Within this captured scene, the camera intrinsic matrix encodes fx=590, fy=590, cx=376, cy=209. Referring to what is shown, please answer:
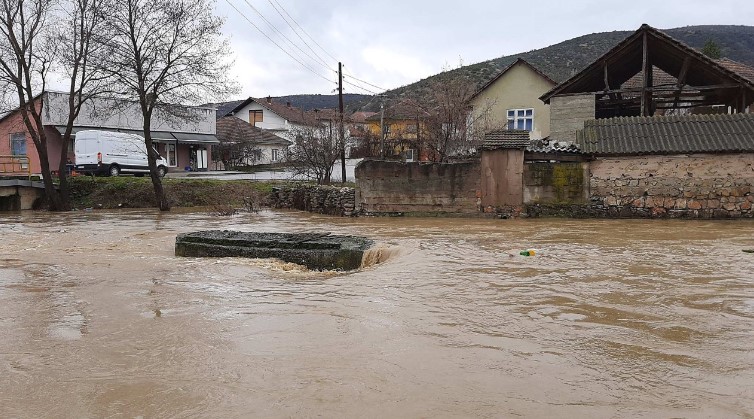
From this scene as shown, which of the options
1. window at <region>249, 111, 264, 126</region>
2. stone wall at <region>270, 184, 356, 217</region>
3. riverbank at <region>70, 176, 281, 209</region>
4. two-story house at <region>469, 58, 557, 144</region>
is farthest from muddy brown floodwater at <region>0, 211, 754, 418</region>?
window at <region>249, 111, 264, 126</region>

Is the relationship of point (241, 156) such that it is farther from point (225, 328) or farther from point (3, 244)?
point (225, 328)

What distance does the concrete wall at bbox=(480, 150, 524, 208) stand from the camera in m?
18.3

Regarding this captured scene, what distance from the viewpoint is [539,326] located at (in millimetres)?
6480

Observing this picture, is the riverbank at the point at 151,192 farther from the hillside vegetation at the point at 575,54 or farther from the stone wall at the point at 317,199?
the hillside vegetation at the point at 575,54

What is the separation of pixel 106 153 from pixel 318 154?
40.6ft

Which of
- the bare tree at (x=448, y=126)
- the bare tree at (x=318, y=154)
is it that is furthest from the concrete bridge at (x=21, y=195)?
the bare tree at (x=448, y=126)

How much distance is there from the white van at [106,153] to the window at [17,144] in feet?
26.2

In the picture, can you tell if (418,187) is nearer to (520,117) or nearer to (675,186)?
→ (675,186)

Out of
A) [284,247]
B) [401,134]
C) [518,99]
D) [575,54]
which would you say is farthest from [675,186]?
[575,54]

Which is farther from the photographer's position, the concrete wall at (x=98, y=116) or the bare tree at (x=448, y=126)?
the concrete wall at (x=98, y=116)

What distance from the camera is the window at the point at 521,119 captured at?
39562 millimetres

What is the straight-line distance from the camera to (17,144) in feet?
127

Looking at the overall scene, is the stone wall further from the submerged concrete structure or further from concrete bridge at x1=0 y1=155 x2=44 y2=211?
concrete bridge at x1=0 y1=155 x2=44 y2=211

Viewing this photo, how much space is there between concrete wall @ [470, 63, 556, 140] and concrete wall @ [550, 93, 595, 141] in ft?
44.4
